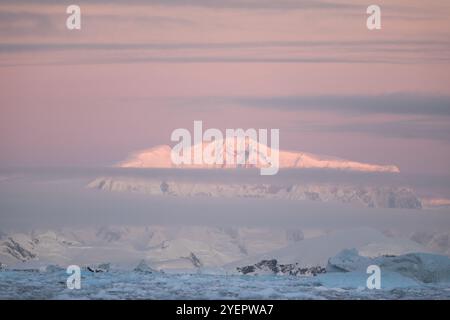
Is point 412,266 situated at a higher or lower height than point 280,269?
higher

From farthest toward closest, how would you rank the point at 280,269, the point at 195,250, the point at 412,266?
the point at 195,250, the point at 280,269, the point at 412,266

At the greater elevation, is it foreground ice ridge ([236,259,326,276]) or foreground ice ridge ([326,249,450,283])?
foreground ice ridge ([326,249,450,283])

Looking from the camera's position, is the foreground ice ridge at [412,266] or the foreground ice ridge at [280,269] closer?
the foreground ice ridge at [412,266]

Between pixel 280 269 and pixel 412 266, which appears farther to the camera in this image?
pixel 280 269

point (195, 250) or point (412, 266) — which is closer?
point (412, 266)

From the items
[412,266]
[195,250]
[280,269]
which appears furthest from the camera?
[195,250]

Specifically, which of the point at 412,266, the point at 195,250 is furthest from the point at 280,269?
the point at 195,250

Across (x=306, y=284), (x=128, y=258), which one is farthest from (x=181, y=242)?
(x=306, y=284)

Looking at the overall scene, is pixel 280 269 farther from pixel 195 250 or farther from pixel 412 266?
pixel 195 250

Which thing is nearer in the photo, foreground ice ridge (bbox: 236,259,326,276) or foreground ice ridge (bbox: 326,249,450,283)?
foreground ice ridge (bbox: 326,249,450,283)

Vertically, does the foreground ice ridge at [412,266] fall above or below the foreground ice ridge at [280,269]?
above
